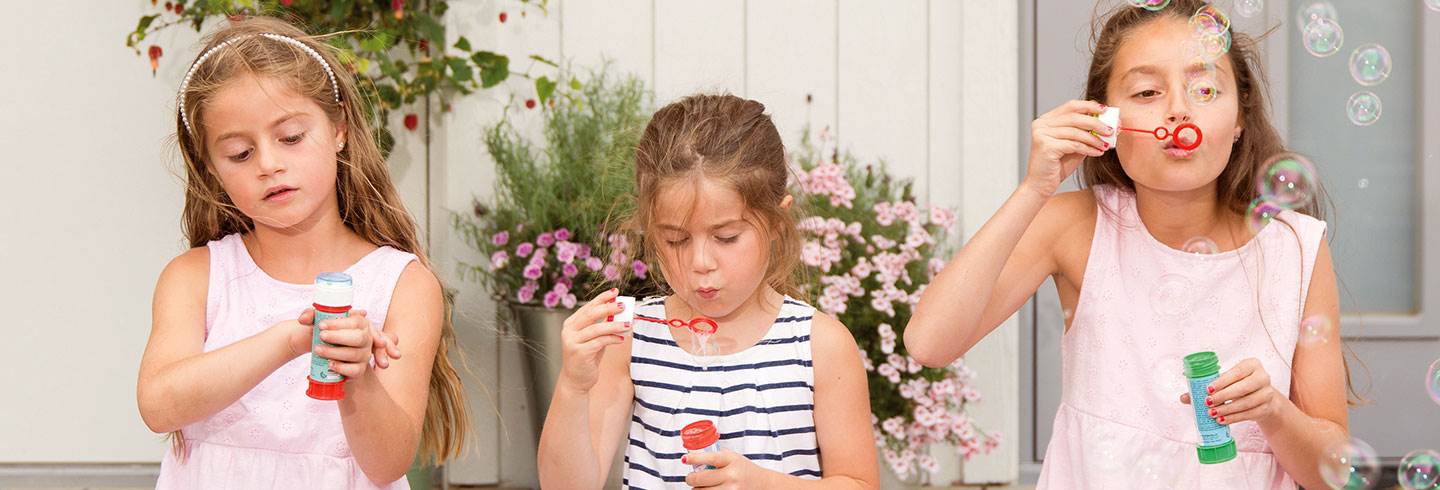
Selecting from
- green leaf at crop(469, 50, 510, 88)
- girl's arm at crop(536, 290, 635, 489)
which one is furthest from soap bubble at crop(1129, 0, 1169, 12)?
green leaf at crop(469, 50, 510, 88)

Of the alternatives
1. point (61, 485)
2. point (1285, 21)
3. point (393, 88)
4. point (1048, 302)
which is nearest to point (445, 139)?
point (393, 88)

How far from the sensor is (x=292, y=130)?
178 cm

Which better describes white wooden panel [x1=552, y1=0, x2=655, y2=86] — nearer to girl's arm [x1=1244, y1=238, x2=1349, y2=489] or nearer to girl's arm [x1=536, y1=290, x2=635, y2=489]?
girl's arm [x1=536, y1=290, x2=635, y2=489]

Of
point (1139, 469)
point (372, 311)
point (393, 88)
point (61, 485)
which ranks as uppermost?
point (393, 88)

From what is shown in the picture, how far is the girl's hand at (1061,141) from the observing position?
1659 mm

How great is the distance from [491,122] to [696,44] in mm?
536

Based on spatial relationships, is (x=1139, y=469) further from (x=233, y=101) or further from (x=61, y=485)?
(x=61, y=485)

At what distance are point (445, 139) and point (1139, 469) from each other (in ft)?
6.77

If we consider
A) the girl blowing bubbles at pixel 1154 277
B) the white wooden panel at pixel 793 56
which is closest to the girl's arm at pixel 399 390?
the girl blowing bubbles at pixel 1154 277

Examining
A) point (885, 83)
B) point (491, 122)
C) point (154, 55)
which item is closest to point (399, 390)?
point (491, 122)

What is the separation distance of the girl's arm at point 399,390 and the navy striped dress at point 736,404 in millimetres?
287

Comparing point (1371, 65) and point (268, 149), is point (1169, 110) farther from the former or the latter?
point (268, 149)

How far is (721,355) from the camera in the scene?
1.84 meters

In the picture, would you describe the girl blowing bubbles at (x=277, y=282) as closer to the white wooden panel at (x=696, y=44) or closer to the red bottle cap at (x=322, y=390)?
the red bottle cap at (x=322, y=390)
